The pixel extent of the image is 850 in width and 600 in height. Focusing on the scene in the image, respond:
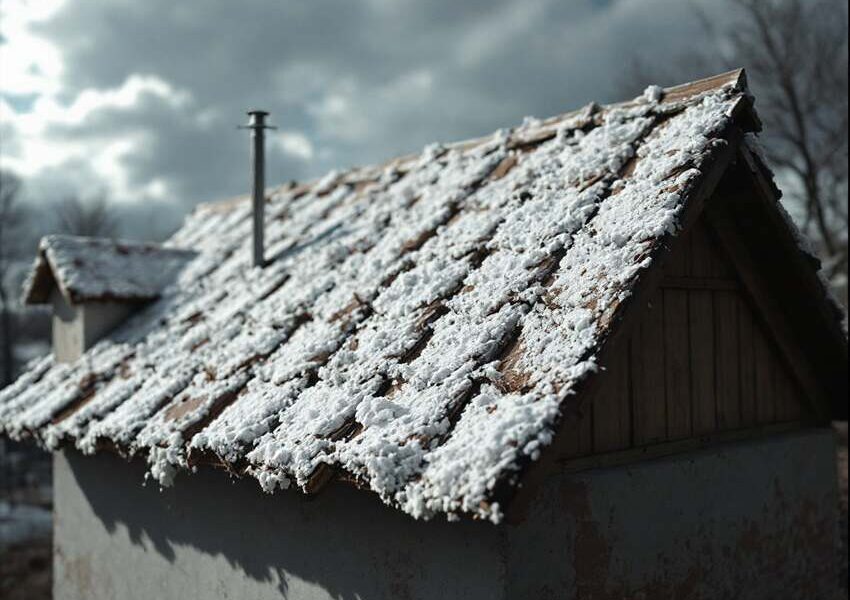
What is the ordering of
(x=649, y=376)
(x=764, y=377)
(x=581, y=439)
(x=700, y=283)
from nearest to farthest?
(x=581, y=439)
(x=649, y=376)
(x=700, y=283)
(x=764, y=377)

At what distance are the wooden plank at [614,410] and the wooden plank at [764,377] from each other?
5.57 ft

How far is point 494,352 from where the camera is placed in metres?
3.42

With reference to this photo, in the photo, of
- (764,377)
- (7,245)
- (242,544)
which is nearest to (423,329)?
(242,544)

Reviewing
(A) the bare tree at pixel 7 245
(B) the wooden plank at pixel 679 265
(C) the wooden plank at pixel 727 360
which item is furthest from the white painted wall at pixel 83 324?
(A) the bare tree at pixel 7 245

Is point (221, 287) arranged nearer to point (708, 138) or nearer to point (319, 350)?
point (319, 350)

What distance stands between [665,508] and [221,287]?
170 inches

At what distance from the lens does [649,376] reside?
4.29 meters

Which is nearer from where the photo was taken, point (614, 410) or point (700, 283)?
point (614, 410)

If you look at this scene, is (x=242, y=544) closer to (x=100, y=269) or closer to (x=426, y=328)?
(x=426, y=328)

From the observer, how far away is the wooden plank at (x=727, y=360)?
16.1ft

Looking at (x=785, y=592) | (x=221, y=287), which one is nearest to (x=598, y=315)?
(x=785, y=592)

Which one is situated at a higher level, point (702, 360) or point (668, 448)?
point (702, 360)

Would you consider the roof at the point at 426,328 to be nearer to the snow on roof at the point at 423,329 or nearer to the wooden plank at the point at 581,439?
the snow on roof at the point at 423,329

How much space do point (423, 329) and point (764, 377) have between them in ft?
9.56
